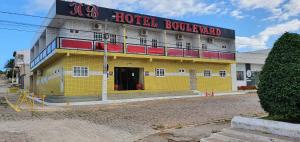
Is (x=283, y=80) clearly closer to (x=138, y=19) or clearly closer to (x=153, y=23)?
(x=138, y=19)

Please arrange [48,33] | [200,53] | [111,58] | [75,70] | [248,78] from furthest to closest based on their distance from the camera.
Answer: [248,78], [200,53], [48,33], [111,58], [75,70]

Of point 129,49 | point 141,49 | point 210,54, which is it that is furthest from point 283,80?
point 210,54

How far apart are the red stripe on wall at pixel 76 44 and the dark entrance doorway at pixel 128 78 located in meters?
4.27

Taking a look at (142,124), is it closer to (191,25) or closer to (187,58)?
(187,58)

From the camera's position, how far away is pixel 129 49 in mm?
23250

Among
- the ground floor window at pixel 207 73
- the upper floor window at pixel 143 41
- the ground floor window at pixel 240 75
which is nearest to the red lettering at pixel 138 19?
the upper floor window at pixel 143 41

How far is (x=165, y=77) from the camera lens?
85.7 ft

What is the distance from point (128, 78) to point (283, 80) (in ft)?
64.9

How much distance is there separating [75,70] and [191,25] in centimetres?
1252

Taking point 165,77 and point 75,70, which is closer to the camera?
point 75,70

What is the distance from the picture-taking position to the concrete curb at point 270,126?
21.3 feet

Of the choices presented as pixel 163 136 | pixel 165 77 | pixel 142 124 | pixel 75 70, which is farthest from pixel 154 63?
pixel 163 136

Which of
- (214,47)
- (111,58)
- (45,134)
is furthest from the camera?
(214,47)

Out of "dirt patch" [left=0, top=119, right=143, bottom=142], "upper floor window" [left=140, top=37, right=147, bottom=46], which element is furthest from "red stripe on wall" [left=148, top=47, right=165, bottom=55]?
"dirt patch" [left=0, top=119, right=143, bottom=142]
